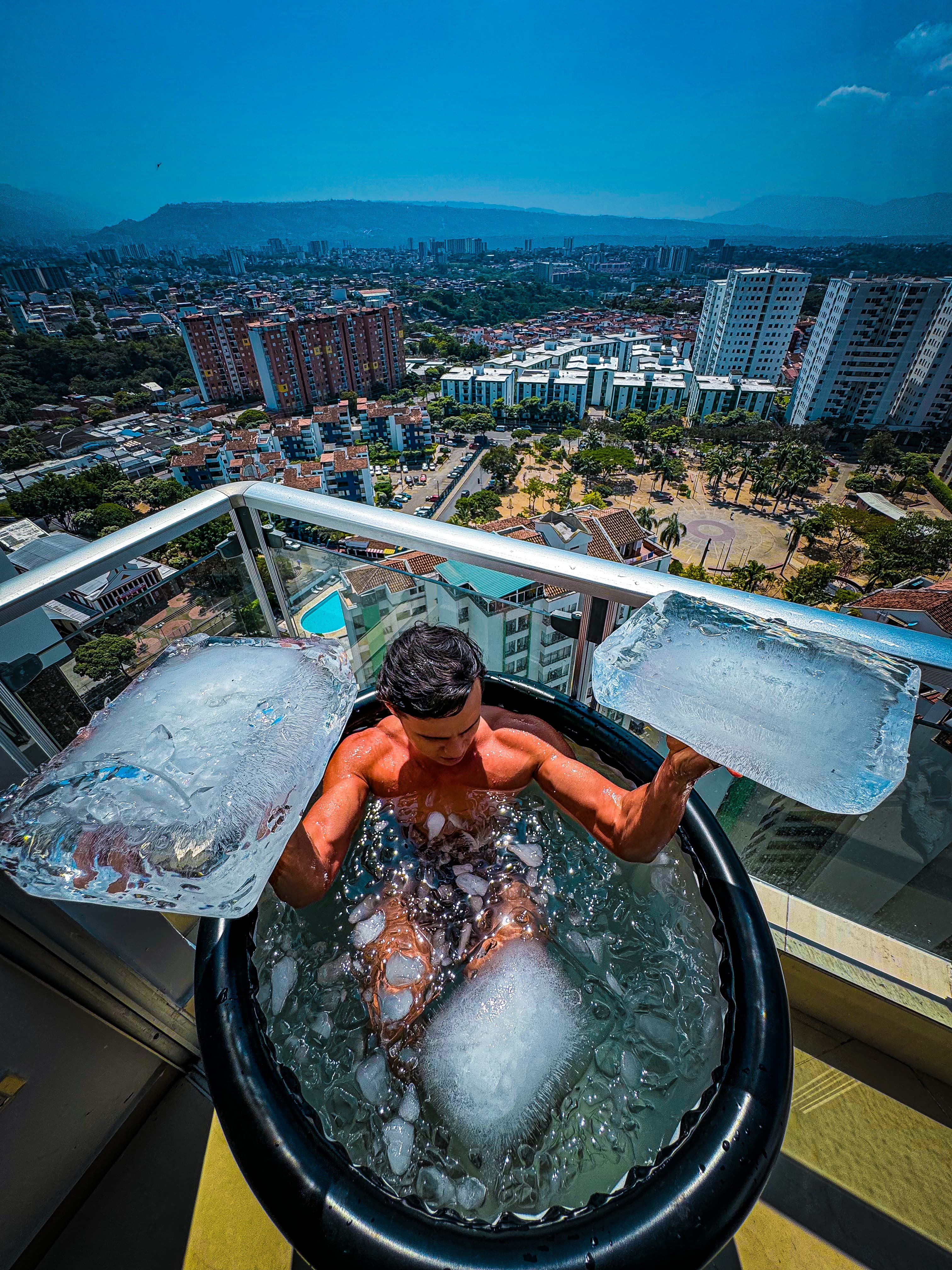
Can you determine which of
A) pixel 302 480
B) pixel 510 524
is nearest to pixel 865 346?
pixel 510 524

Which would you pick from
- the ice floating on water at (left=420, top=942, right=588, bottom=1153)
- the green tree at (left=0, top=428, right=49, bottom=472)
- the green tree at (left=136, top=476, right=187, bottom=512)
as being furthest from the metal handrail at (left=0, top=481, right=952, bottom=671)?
the green tree at (left=0, top=428, right=49, bottom=472)

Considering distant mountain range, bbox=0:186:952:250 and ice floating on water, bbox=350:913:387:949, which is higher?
distant mountain range, bbox=0:186:952:250

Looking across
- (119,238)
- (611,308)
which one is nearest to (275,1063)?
(611,308)

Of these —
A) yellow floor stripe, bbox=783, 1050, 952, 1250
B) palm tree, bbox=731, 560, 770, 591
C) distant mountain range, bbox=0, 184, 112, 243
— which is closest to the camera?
yellow floor stripe, bbox=783, 1050, 952, 1250

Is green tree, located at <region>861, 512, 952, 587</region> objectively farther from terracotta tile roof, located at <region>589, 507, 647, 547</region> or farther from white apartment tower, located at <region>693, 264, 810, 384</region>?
white apartment tower, located at <region>693, 264, 810, 384</region>

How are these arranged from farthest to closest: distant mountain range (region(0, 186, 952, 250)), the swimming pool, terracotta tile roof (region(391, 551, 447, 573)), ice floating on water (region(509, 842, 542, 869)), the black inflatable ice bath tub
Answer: distant mountain range (region(0, 186, 952, 250)) → the swimming pool → terracotta tile roof (region(391, 551, 447, 573)) → ice floating on water (region(509, 842, 542, 869)) → the black inflatable ice bath tub

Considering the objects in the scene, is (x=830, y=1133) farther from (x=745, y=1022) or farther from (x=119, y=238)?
(x=119, y=238)

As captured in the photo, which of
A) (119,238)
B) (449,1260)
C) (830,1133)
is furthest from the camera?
(119,238)
